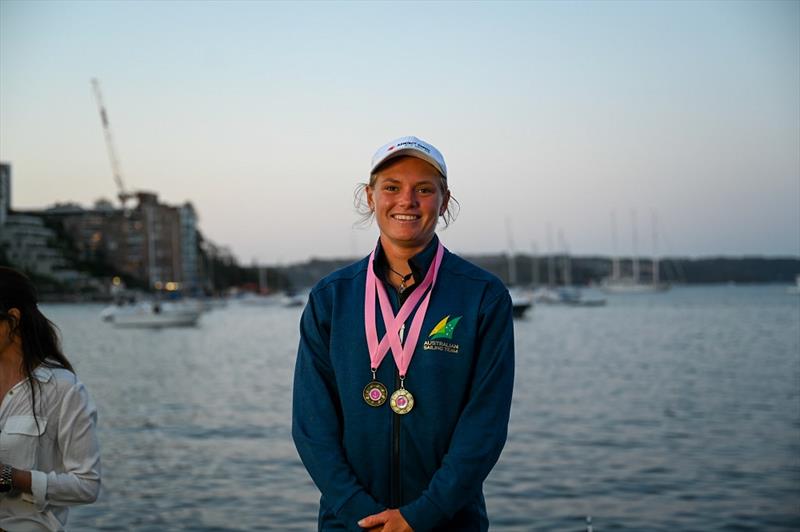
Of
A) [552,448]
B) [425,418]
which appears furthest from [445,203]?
[552,448]

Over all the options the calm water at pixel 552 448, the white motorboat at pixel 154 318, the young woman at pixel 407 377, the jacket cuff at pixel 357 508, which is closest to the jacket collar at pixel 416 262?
the young woman at pixel 407 377

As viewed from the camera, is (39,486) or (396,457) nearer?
(396,457)

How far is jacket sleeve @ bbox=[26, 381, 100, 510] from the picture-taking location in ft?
10.5

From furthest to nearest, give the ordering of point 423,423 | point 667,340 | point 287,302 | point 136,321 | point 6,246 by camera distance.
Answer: point 6,246, point 287,302, point 136,321, point 667,340, point 423,423

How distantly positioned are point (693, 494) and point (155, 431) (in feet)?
38.1

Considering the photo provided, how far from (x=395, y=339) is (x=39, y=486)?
140 cm

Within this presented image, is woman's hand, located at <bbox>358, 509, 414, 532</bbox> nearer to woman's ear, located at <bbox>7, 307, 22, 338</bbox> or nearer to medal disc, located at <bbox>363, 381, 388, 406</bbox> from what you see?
medal disc, located at <bbox>363, 381, 388, 406</bbox>

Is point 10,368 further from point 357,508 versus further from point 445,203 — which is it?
point 445,203

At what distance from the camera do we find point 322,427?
2.96 meters

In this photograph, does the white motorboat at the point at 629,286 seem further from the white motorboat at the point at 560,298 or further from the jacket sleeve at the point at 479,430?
the jacket sleeve at the point at 479,430

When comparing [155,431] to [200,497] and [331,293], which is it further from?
[331,293]

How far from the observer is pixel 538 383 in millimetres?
29219

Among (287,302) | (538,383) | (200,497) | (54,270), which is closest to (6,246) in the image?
(54,270)

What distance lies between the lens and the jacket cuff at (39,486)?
316cm
